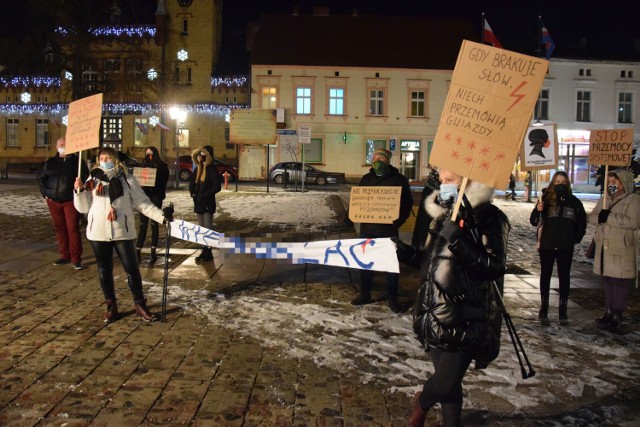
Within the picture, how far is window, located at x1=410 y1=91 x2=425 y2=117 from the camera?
43812 mm

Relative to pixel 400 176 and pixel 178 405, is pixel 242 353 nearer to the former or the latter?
pixel 178 405

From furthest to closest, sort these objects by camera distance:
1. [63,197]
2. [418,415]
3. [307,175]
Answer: [307,175] < [63,197] < [418,415]

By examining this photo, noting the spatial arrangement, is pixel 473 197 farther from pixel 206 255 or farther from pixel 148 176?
pixel 148 176

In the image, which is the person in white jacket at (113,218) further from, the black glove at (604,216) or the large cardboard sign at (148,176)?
the black glove at (604,216)

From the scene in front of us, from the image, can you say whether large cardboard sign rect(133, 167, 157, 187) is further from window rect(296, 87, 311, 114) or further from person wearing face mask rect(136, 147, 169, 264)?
window rect(296, 87, 311, 114)

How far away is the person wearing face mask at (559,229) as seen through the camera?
6.80 meters

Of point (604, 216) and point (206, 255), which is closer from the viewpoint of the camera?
point (604, 216)

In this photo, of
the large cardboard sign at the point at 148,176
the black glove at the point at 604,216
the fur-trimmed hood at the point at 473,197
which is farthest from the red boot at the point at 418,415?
the large cardboard sign at the point at 148,176

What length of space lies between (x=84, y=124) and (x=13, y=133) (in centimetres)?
4968

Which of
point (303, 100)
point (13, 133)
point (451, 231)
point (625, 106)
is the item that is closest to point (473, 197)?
point (451, 231)

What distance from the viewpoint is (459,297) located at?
11.1 ft

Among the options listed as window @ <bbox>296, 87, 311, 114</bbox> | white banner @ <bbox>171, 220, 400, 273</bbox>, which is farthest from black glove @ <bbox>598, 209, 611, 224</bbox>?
window @ <bbox>296, 87, 311, 114</bbox>

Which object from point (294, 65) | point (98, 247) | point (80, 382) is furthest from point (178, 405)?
point (294, 65)

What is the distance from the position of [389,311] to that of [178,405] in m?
3.35
